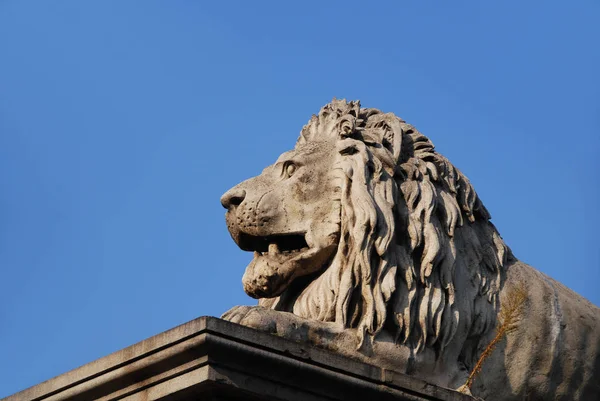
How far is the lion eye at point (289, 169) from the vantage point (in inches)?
494

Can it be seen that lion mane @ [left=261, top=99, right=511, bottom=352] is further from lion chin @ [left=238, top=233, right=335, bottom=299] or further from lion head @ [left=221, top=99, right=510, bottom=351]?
lion chin @ [left=238, top=233, right=335, bottom=299]

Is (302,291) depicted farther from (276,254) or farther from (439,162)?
(439,162)

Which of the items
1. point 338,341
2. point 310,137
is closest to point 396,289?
point 338,341

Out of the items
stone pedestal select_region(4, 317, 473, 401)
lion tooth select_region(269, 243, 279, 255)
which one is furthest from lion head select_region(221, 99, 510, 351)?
stone pedestal select_region(4, 317, 473, 401)

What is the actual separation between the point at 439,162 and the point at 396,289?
132 cm

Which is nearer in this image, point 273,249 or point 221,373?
point 221,373

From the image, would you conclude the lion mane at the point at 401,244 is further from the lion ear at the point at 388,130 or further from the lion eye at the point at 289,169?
the lion eye at the point at 289,169

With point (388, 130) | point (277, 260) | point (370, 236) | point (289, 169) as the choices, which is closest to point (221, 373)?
point (370, 236)

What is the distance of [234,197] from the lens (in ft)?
41.0

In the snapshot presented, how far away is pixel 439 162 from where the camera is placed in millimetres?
12852

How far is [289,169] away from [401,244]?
103 cm

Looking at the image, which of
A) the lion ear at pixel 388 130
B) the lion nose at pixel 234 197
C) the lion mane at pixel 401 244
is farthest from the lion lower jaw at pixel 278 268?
the lion ear at pixel 388 130

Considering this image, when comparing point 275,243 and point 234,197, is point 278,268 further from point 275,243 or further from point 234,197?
point 234,197

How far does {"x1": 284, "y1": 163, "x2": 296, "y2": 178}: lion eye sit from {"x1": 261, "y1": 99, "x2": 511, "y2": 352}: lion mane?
337mm
